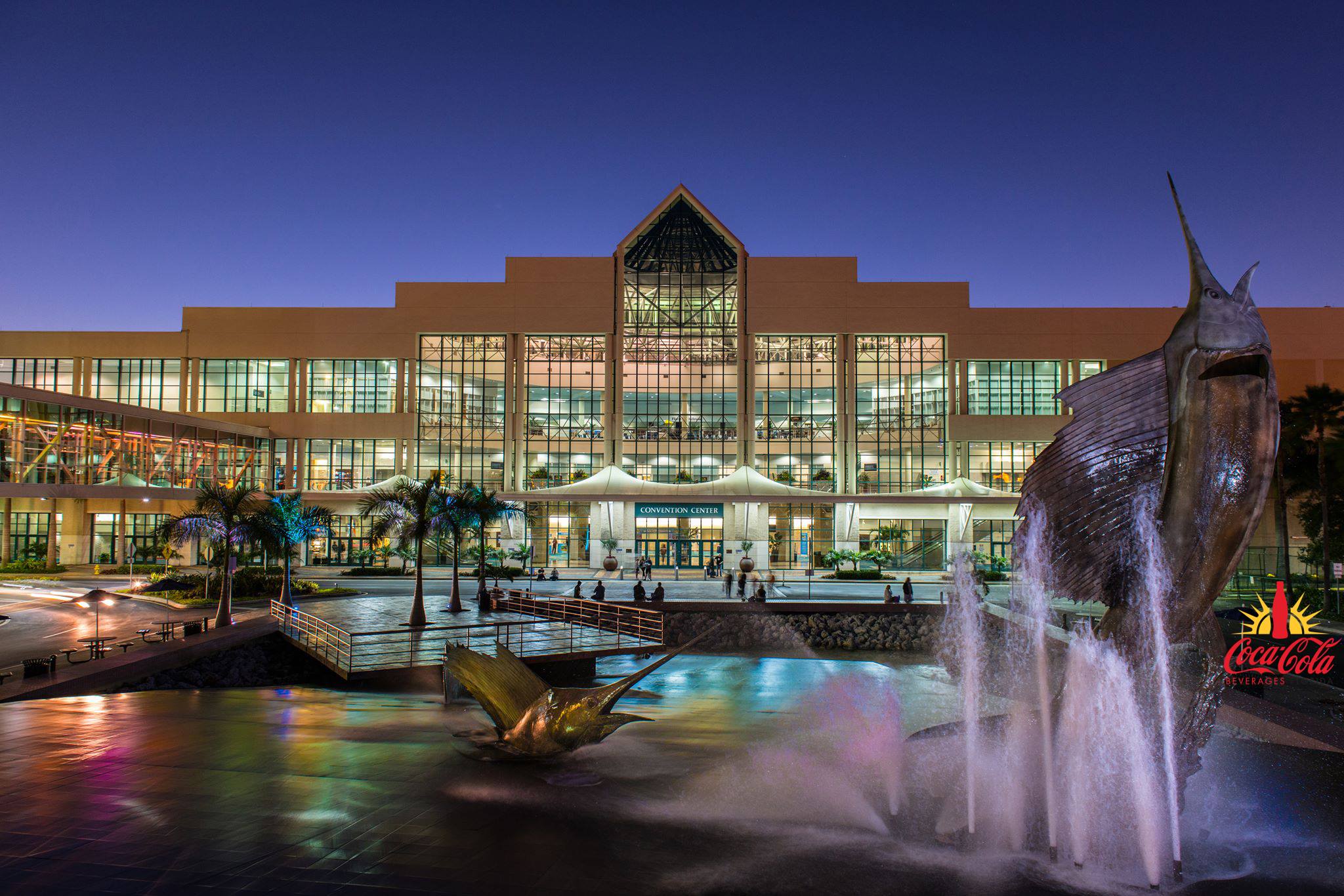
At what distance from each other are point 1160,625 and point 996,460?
43.8 m

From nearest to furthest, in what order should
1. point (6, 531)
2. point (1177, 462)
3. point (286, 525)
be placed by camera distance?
point (1177, 462) < point (286, 525) < point (6, 531)

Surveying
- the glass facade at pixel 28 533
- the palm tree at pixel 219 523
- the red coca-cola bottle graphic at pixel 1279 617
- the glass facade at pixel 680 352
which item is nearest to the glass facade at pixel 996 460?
the glass facade at pixel 680 352

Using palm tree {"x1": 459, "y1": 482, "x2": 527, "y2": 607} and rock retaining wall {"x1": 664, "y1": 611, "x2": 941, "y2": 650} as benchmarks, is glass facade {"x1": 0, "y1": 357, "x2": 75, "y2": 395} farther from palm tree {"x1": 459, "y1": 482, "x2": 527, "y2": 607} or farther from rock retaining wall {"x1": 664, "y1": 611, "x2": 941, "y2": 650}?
rock retaining wall {"x1": 664, "y1": 611, "x2": 941, "y2": 650}

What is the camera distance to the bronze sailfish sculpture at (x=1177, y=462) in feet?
19.0

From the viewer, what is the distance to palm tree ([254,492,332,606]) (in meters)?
24.5

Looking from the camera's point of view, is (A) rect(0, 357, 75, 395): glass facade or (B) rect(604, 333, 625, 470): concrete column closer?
(B) rect(604, 333, 625, 470): concrete column

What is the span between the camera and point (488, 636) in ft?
66.0

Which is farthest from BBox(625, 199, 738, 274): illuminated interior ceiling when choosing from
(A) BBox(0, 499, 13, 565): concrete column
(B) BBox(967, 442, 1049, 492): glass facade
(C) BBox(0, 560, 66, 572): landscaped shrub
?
(A) BBox(0, 499, 13, 565): concrete column

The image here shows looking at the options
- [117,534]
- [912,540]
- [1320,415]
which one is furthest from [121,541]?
[1320,415]

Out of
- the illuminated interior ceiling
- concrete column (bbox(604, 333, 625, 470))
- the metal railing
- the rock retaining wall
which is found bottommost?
the rock retaining wall

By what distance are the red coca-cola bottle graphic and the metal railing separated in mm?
15493

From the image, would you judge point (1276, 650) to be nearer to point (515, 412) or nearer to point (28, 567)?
point (515, 412)

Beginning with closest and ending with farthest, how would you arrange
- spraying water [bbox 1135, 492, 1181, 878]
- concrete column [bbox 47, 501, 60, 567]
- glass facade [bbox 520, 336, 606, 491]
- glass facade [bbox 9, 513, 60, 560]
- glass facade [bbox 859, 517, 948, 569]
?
1. spraying water [bbox 1135, 492, 1181, 878]
2. concrete column [bbox 47, 501, 60, 567]
3. glass facade [bbox 9, 513, 60, 560]
4. glass facade [bbox 859, 517, 948, 569]
5. glass facade [bbox 520, 336, 606, 491]

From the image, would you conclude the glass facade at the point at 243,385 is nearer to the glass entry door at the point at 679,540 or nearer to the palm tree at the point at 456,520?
the glass entry door at the point at 679,540
